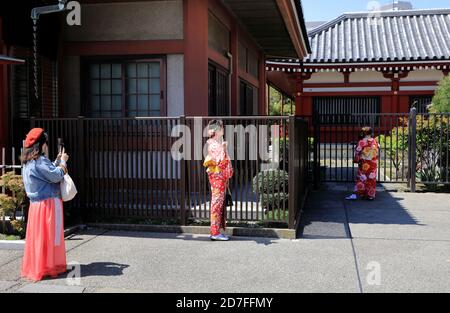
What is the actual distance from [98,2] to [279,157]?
4.62 metres

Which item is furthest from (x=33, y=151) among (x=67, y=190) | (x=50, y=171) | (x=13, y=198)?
(x=13, y=198)

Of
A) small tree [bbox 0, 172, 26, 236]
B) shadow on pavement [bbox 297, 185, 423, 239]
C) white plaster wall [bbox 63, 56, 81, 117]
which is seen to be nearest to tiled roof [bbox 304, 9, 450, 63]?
shadow on pavement [bbox 297, 185, 423, 239]

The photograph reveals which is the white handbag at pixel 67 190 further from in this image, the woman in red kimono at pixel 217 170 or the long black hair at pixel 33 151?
the woman in red kimono at pixel 217 170

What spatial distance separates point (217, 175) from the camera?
22.5 feet

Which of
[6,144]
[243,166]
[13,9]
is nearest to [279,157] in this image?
[243,166]

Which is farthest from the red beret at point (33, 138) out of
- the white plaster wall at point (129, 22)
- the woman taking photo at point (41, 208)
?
the white plaster wall at point (129, 22)

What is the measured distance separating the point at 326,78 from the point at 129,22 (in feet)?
40.8

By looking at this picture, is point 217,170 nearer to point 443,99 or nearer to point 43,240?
point 43,240

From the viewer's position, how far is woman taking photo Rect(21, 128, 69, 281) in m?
5.22

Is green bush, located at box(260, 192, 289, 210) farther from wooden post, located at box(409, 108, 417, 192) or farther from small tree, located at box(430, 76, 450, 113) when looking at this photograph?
small tree, located at box(430, 76, 450, 113)

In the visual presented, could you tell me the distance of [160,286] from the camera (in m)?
5.06

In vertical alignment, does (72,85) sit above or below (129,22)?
below

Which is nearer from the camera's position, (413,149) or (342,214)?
(342,214)

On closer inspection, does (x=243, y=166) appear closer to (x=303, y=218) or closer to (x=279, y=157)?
(x=279, y=157)
